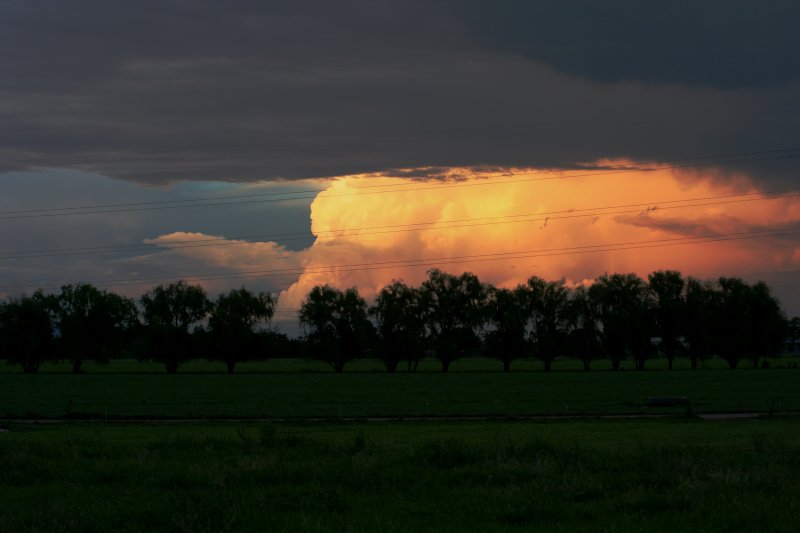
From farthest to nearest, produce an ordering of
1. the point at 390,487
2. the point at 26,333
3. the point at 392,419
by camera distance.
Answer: the point at 26,333 < the point at 392,419 < the point at 390,487

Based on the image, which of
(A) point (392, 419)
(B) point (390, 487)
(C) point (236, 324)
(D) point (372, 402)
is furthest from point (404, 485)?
(C) point (236, 324)

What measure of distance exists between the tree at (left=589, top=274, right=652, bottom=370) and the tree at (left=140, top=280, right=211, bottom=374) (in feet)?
238

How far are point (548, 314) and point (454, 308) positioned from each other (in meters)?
18.8

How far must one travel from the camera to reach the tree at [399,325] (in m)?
157

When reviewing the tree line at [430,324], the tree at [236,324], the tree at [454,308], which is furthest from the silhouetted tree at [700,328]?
the tree at [236,324]

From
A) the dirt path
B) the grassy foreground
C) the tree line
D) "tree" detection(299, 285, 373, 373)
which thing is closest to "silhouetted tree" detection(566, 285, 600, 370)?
the tree line

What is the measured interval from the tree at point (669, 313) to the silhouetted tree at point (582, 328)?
1172cm

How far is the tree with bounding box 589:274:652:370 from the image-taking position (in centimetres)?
16175

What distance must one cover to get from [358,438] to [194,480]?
704cm

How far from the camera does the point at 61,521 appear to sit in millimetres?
13969

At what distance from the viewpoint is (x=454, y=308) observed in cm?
16550

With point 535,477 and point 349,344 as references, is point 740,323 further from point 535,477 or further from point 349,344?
point 535,477

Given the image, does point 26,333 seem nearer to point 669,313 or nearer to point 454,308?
point 454,308

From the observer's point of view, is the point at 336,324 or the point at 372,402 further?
the point at 336,324
